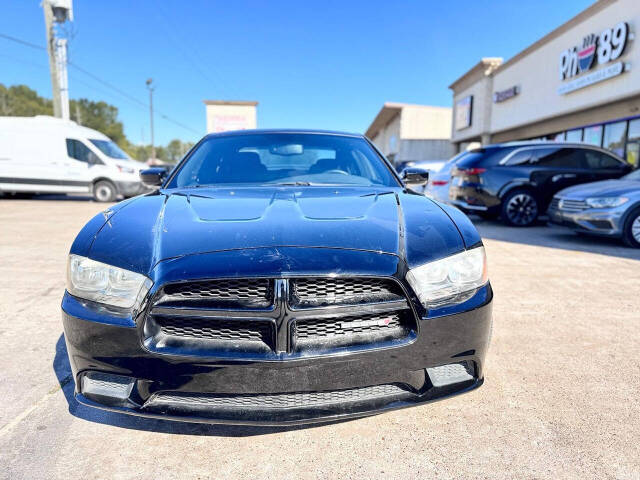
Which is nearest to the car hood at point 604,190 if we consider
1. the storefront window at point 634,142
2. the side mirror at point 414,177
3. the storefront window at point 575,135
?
the side mirror at point 414,177

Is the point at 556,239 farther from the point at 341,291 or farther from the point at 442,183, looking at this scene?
the point at 341,291

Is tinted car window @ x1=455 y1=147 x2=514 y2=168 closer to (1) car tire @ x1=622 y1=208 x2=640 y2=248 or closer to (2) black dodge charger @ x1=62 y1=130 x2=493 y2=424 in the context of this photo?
(1) car tire @ x1=622 y1=208 x2=640 y2=248

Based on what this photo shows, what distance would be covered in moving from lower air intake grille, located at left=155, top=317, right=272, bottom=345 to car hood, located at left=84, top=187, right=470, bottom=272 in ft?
0.78

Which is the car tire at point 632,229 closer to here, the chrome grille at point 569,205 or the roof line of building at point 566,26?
the chrome grille at point 569,205

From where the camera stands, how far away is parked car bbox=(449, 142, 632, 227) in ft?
27.0

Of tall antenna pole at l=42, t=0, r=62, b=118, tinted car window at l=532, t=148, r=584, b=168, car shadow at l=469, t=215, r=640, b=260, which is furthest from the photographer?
tall antenna pole at l=42, t=0, r=62, b=118

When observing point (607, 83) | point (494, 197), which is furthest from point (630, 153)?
point (494, 197)

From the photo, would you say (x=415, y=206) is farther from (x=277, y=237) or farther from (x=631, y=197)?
(x=631, y=197)

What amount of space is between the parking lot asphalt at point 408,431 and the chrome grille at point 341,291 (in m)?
0.67

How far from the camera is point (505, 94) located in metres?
20.3

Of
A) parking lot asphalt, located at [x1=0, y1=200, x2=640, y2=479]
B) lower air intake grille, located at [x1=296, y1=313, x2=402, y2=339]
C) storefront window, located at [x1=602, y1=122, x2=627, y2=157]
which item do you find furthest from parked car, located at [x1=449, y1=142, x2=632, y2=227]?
lower air intake grille, located at [x1=296, y1=313, x2=402, y2=339]

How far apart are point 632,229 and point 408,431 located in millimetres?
5952

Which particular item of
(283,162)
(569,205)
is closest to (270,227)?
(283,162)

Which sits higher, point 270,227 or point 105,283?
point 270,227
